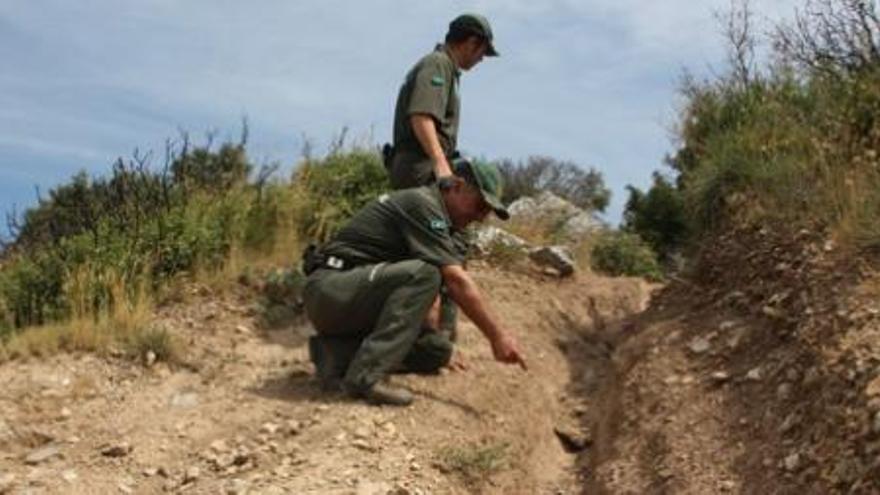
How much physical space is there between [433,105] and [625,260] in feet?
12.9

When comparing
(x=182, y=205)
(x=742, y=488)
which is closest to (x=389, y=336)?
(x=742, y=488)

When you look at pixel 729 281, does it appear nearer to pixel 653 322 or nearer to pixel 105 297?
pixel 653 322

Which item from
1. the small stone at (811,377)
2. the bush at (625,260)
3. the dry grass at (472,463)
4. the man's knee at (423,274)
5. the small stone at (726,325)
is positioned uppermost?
the bush at (625,260)

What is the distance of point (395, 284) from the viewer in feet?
18.0

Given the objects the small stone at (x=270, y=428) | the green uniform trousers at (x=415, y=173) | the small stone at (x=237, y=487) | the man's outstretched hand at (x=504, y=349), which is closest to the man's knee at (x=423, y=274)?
the man's outstretched hand at (x=504, y=349)

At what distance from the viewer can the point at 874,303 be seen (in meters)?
5.05

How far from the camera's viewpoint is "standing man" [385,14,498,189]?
19.6 ft

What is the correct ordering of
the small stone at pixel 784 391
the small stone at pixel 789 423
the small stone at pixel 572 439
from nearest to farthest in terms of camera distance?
1. the small stone at pixel 789 423
2. the small stone at pixel 784 391
3. the small stone at pixel 572 439

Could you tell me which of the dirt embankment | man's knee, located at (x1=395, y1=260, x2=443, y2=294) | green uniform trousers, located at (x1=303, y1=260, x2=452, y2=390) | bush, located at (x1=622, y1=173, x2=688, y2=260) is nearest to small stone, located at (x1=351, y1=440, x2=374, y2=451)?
green uniform trousers, located at (x1=303, y1=260, x2=452, y2=390)

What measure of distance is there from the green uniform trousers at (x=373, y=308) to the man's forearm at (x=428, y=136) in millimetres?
646

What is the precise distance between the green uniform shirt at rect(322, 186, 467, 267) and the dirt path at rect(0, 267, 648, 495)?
2.22ft

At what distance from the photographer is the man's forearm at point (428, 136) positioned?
590 cm

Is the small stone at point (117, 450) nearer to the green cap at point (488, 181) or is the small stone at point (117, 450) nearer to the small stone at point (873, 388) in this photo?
the green cap at point (488, 181)

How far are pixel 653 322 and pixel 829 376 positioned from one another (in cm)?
210
